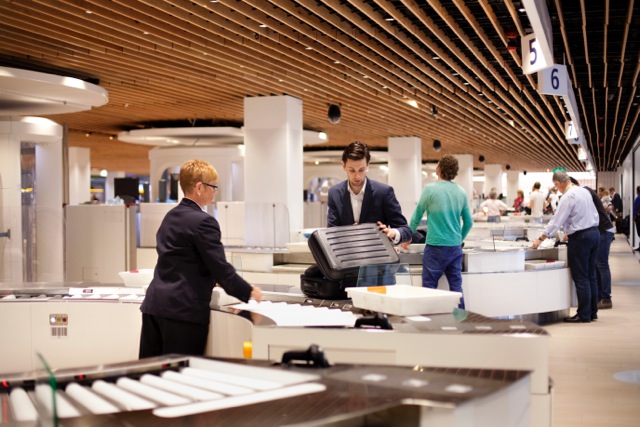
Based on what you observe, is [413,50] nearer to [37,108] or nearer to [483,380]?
[37,108]

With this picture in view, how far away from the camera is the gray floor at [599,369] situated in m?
5.12

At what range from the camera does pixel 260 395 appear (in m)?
2.12

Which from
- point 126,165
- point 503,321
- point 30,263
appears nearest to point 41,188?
point 30,263

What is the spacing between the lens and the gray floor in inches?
202

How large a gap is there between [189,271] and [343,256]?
2.45 feet

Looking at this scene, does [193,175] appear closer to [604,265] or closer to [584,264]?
[584,264]

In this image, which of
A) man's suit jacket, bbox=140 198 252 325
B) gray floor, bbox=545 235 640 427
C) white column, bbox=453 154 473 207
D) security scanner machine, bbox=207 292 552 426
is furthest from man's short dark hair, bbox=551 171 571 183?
white column, bbox=453 154 473 207

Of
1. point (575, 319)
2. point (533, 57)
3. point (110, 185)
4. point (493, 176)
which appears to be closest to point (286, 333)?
point (533, 57)

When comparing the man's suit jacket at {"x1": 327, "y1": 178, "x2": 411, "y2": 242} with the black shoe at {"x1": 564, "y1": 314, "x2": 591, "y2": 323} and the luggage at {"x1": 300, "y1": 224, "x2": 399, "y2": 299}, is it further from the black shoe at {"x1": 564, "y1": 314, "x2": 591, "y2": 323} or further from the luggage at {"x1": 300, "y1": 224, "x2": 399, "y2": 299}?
the black shoe at {"x1": 564, "y1": 314, "x2": 591, "y2": 323}

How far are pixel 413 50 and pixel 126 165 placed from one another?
88.1 ft

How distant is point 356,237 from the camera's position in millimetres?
4059

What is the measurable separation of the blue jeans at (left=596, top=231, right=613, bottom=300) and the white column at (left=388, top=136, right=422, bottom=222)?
12.8m

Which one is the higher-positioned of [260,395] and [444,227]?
[444,227]

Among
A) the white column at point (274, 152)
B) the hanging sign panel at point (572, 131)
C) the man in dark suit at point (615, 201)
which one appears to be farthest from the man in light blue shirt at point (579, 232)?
the man in dark suit at point (615, 201)
